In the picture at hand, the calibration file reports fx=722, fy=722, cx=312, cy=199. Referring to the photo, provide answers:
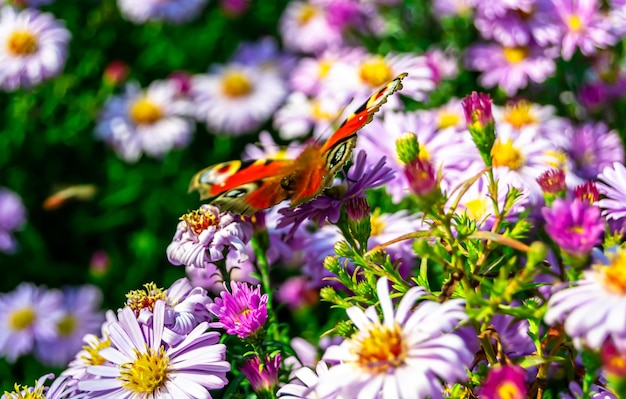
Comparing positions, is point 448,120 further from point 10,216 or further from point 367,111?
point 10,216

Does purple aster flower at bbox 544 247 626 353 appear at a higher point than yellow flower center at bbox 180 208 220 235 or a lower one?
lower

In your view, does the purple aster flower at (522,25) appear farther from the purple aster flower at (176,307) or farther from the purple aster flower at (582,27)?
the purple aster flower at (176,307)

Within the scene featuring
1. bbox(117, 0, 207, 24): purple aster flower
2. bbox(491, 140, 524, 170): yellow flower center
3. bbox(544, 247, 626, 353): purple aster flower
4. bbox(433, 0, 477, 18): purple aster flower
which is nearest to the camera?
bbox(544, 247, 626, 353): purple aster flower

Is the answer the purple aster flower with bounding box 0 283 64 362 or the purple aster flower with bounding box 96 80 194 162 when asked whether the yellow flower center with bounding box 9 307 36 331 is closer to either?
the purple aster flower with bounding box 0 283 64 362

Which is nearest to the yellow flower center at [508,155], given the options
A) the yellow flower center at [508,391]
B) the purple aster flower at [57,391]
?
the yellow flower center at [508,391]

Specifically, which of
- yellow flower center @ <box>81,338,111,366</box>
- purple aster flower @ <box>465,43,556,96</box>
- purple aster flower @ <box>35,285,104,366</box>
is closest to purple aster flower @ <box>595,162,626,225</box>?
yellow flower center @ <box>81,338,111,366</box>

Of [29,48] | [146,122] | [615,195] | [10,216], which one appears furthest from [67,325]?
[615,195]
